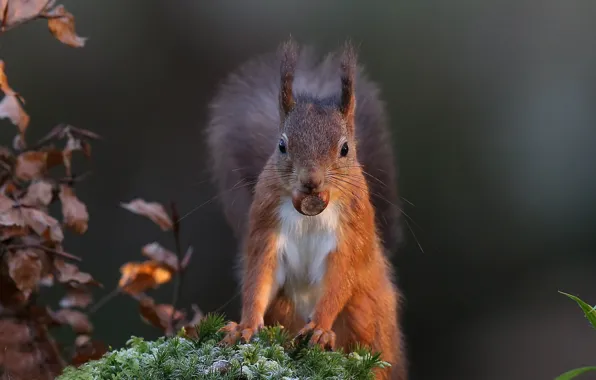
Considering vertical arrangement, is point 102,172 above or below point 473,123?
below

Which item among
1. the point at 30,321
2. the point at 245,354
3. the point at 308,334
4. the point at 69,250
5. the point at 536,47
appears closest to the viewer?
the point at 245,354

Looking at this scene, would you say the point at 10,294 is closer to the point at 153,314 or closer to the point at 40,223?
the point at 40,223

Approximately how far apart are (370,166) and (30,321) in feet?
2.67

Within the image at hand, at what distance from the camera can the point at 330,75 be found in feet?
5.32

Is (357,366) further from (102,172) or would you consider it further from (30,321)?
(102,172)

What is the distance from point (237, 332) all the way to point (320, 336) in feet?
0.45

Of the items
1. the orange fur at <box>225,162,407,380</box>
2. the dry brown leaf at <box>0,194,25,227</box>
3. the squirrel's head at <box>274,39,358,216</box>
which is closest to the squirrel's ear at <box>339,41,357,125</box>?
the squirrel's head at <box>274,39,358,216</box>

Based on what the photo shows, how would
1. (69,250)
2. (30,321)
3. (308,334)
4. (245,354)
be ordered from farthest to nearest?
1. (69,250)
2. (30,321)
3. (308,334)
4. (245,354)

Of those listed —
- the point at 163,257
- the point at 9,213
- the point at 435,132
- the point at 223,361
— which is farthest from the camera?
the point at 435,132

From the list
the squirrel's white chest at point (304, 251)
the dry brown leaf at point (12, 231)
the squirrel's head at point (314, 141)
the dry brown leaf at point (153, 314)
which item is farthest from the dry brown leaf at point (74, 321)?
the squirrel's head at point (314, 141)

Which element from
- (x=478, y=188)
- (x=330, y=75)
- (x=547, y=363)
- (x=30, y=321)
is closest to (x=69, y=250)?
(x=30, y=321)

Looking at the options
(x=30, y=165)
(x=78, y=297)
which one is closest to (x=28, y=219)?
(x=30, y=165)

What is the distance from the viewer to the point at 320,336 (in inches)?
46.3

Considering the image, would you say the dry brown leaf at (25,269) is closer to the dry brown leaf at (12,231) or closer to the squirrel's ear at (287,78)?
the dry brown leaf at (12,231)
